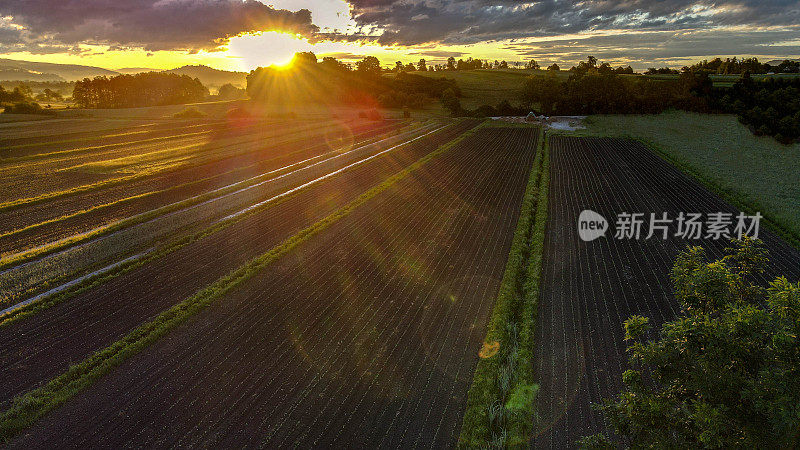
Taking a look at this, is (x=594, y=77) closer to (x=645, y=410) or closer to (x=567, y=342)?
(x=567, y=342)

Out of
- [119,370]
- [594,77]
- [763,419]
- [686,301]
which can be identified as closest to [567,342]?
[686,301]

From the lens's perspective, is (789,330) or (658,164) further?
(658,164)

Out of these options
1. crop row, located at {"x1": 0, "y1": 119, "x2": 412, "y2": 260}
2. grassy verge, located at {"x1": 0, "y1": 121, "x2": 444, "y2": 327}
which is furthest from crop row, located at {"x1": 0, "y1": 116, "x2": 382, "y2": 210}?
grassy verge, located at {"x1": 0, "y1": 121, "x2": 444, "y2": 327}

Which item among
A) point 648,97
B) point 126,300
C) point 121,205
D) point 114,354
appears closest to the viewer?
point 114,354

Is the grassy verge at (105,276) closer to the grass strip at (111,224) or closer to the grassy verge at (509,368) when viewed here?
the grass strip at (111,224)

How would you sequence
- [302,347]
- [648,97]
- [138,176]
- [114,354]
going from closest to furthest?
[114,354] → [302,347] → [138,176] → [648,97]

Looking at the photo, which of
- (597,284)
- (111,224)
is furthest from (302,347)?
(111,224)

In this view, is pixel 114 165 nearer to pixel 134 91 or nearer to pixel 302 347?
pixel 302 347
